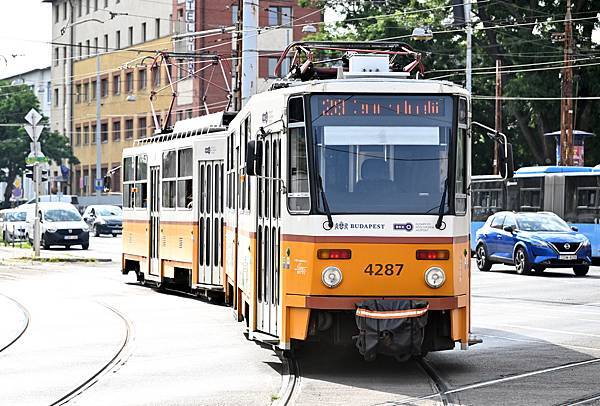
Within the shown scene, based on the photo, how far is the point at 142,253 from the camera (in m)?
27.7

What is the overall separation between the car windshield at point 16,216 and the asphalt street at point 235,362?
31911mm

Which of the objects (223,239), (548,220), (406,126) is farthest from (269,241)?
(548,220)

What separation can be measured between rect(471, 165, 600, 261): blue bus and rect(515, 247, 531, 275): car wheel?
3.95 metres

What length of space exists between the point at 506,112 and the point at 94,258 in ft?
72.9

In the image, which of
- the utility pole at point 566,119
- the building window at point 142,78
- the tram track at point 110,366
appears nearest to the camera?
the tram track at point 110,366

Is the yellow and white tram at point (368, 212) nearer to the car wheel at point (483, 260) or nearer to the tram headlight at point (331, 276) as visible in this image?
the tram headlight at point (331, 276)

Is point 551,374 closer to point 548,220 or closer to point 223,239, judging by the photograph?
point 223,239

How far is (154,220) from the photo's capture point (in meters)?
26.7

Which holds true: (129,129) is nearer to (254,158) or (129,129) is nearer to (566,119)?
(566,119)

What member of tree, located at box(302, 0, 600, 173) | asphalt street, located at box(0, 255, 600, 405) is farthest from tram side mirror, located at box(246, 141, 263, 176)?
tree, located at box(302, 0, 600, 173)

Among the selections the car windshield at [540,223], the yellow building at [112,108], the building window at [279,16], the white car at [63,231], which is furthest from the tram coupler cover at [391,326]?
the yellow building at [112,108]

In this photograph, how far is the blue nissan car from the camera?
1259 inches

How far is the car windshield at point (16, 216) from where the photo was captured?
5545 centimetres

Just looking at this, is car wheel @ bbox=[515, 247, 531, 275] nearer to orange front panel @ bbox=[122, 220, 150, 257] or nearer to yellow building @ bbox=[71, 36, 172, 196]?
orange front panel @ bbox=[122, 220, 150, 257]
